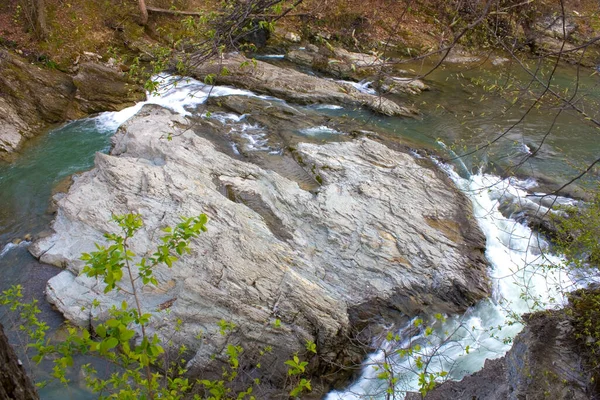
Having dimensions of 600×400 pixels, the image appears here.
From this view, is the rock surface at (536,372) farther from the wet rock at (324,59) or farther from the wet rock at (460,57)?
the wet rock at (460,57)

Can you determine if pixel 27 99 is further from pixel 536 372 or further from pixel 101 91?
pixel 536 372

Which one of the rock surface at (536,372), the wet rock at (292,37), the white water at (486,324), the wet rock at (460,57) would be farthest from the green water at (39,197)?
the wet rock at (460,57)

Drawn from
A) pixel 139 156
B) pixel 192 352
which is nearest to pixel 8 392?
pixel 192 352

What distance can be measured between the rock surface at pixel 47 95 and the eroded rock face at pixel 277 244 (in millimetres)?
4199

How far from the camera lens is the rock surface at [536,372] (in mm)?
5109

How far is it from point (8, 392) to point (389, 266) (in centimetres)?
661

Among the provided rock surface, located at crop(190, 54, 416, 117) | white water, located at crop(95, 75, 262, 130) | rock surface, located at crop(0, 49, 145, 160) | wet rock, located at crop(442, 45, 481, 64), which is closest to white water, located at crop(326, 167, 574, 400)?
rock surface, located at crop(190, 54, 416, 117)

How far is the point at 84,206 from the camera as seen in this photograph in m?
8.80

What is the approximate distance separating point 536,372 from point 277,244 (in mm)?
4453

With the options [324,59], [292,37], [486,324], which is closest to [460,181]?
[486,324]

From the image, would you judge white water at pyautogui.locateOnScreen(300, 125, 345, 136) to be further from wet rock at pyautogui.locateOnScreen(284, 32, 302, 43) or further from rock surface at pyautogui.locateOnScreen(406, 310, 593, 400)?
wet rock at pyautogui.locateOnScreen(284, 32, 302, 43)

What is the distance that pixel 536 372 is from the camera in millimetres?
5328

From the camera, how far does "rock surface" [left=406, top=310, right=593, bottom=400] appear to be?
16.8ft

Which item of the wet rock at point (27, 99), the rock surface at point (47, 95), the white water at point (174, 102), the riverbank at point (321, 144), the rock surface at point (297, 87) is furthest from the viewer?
the rock surface at point (297, 87)
